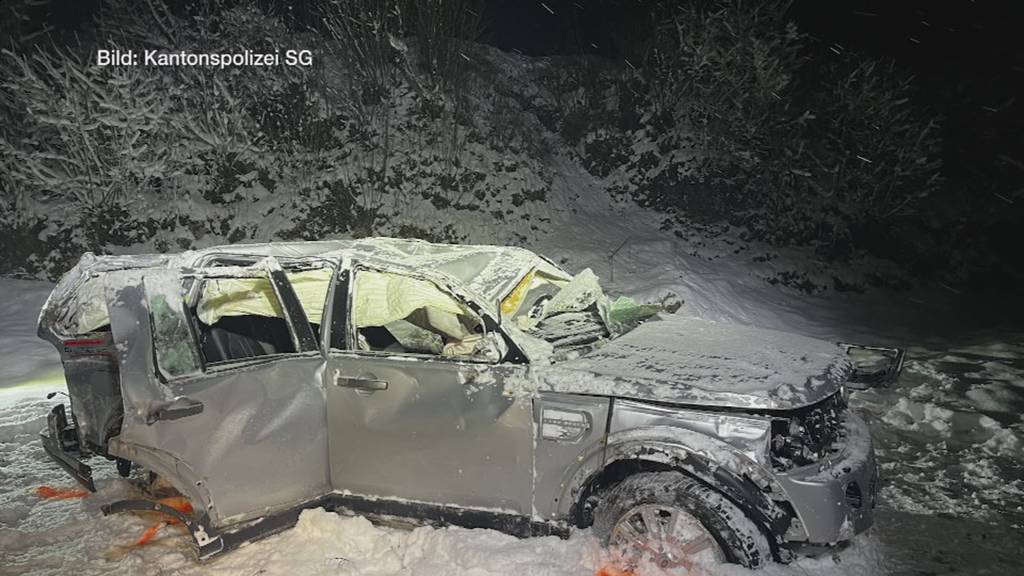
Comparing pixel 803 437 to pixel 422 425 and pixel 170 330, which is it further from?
pixel 170 330

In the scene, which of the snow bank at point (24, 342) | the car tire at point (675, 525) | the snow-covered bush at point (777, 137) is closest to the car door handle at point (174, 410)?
the car tire at point (675, 525)

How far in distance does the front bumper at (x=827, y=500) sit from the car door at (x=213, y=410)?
2363mm

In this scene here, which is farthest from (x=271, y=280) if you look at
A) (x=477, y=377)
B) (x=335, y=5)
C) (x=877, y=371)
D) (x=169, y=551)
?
(x=335, y=5)

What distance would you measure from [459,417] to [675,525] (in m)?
Result: 1.15

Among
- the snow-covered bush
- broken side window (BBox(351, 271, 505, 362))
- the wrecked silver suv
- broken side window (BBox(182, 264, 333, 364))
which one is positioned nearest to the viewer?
the wrecked silver suv

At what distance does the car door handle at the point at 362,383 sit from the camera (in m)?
3.32

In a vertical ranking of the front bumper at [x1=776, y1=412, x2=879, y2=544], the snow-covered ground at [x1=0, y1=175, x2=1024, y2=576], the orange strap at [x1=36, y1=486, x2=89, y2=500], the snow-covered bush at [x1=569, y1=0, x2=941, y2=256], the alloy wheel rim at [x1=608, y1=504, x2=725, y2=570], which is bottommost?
the orange strap at [x1=36, y1=486, x2=89, y2=500]

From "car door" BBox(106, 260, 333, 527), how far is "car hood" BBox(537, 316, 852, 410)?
4.37ft

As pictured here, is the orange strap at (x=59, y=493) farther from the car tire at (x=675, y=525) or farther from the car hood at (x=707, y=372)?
the car tire at (x=675, y=525)

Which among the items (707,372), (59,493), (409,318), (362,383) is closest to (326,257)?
(409,318)

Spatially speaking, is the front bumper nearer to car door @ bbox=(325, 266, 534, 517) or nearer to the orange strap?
car door @ bbox=(325, 266, 534, 517)

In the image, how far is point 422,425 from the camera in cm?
328

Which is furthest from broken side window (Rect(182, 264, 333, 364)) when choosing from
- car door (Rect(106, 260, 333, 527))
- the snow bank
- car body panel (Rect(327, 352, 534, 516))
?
the snow bank

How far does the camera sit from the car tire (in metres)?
2.88
